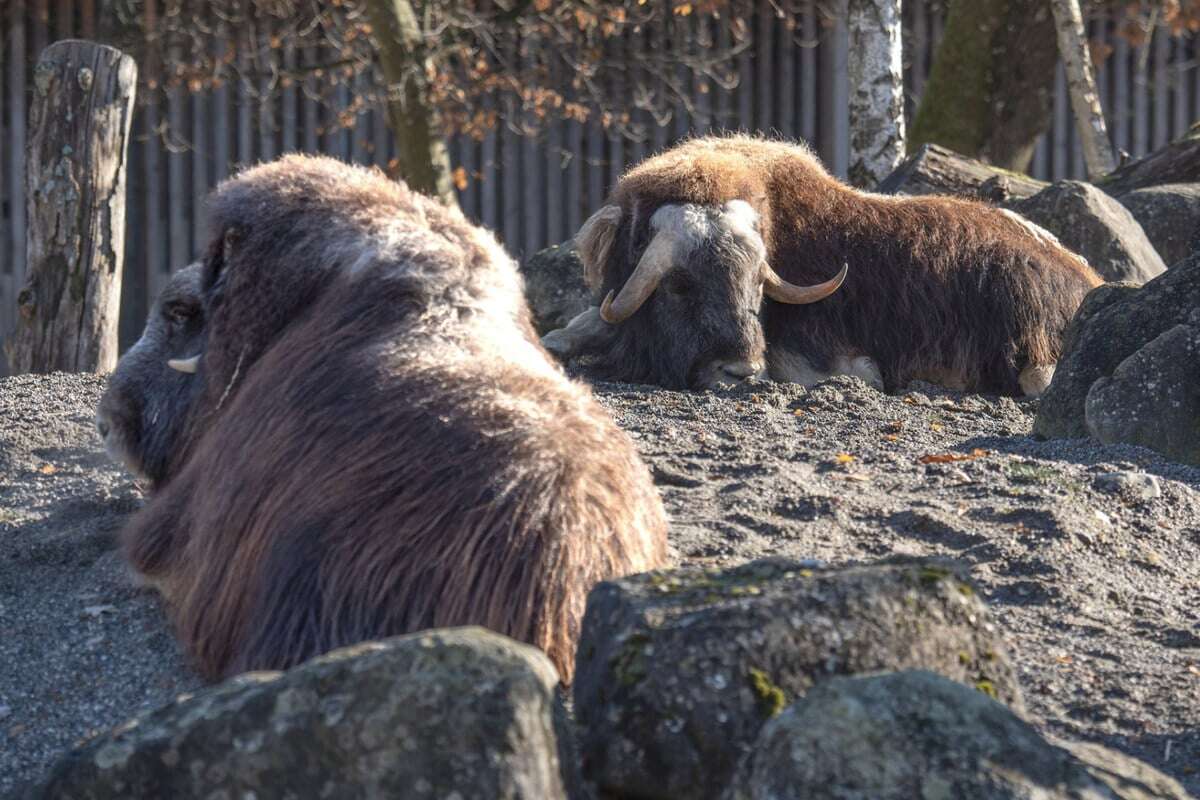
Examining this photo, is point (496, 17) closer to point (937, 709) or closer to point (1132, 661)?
point (1132, 661)

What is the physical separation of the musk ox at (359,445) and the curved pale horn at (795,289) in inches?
115

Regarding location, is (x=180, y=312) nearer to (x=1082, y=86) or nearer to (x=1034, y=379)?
(x=1034, y=379)

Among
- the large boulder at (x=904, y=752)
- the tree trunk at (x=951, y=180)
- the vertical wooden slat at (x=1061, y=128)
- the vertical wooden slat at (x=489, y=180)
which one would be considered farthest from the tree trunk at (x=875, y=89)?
the large boulder at (x=904, y=752)

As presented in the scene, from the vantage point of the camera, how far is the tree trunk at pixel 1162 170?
334 inches

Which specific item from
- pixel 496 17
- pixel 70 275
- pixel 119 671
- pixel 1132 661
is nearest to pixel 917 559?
pixel 1132 661

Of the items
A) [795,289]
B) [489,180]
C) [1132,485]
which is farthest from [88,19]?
[1132,485]

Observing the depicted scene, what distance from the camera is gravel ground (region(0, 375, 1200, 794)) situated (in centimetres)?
304

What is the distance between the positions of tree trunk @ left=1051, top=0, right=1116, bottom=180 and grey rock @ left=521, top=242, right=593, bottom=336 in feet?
10.9

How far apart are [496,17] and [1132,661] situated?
8.92 meters

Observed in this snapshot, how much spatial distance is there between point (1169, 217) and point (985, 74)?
2834 mm

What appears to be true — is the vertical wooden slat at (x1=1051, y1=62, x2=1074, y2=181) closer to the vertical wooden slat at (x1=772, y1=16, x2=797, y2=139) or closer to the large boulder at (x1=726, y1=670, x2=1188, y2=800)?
the vertical wooden slat at (x1=772, y1=16, x2=797, y2=139)

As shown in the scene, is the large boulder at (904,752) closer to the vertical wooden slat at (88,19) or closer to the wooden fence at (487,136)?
the wooden fence at (487,136)

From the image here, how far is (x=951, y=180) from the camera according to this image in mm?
8023

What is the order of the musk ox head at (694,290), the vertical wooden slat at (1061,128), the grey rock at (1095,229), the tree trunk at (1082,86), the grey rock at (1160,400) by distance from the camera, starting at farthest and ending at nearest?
the vertical wooden slat at (1061,128)
the tree trunk at (1082,86)
the grey rock at (1095,229)
the musk ox head at (694,290)
the grey rock at (1160,400)
